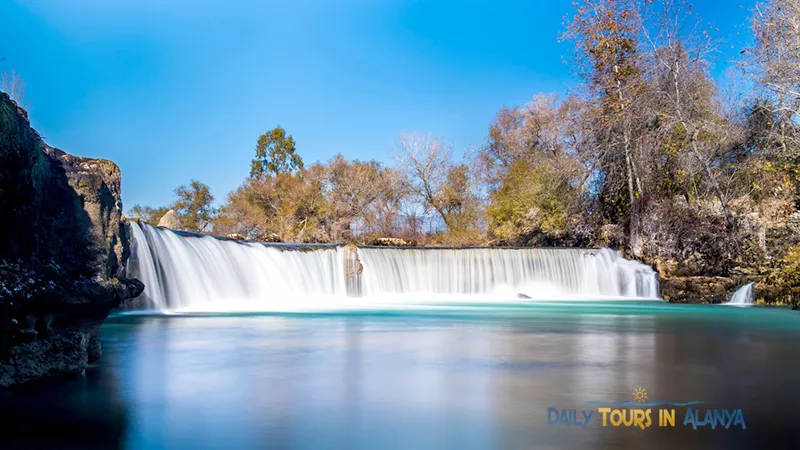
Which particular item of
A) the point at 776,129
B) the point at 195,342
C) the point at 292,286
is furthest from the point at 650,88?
the point at 195,342

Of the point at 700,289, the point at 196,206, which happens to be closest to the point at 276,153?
the point at 196,206

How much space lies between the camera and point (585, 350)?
7.31 meters

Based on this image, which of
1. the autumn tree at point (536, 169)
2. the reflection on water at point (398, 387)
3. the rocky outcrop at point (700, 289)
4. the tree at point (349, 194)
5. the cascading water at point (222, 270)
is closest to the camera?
the reflection on water at point (398, 387)

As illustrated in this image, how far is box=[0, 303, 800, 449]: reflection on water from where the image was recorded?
356 centimetres

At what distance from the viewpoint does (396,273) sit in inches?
894

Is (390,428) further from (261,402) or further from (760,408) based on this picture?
(760,408)

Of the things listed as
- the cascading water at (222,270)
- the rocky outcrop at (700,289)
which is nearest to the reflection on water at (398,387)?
the cascading water at (222,270)

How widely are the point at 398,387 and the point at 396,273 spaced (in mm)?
17679

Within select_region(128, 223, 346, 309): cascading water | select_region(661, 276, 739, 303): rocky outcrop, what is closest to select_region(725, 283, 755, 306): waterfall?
select_region(661, 276, 739, 303): rocky outcrop

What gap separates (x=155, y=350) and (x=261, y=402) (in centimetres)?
328

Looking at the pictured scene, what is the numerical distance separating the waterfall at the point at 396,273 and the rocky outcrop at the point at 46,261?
9.85 metres

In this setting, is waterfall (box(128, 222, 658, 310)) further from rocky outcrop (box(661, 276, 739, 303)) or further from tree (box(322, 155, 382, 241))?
tree (box(322, 155, 382, 241))

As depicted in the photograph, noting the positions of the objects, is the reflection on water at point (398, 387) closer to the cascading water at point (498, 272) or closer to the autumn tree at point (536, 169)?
the cascading water at point (498, 272)

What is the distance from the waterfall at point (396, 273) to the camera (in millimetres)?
16797
